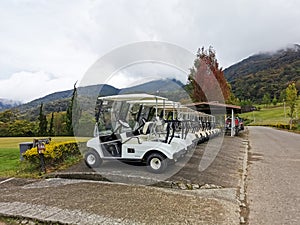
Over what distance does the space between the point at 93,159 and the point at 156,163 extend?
181 cm

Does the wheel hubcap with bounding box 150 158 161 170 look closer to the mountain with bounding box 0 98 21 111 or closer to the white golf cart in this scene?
the white golf cart

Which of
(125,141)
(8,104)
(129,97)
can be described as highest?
Result: (8,104)

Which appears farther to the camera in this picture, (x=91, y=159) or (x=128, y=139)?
(x=91, y=159)

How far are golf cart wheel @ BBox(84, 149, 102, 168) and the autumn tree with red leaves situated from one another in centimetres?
1458

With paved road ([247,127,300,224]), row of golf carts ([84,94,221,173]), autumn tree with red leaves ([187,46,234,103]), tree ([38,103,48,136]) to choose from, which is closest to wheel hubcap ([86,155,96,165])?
row of golf carts ([84,94,221,173])

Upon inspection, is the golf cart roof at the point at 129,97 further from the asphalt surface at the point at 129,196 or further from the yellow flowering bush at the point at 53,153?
the yellow flowering bush at the point at 53,153

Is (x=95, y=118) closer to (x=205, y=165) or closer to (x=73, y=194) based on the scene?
(x=73, y=194)

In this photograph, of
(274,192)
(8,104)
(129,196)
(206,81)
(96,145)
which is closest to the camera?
(129,196)

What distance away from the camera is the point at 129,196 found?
492 centimetres

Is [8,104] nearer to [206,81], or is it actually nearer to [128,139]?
[206,81]

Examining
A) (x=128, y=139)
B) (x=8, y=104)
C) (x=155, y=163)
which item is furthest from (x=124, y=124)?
(x=8, y=104)

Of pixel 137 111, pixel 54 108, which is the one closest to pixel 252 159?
pixel 137 111

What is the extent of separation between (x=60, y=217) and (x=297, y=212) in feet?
12.0

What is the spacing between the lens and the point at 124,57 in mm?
8562
